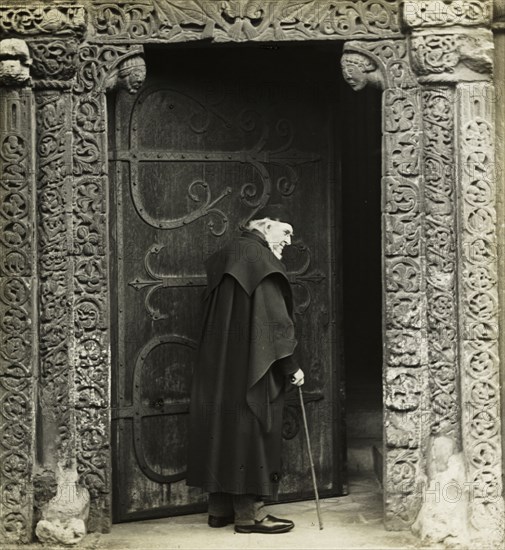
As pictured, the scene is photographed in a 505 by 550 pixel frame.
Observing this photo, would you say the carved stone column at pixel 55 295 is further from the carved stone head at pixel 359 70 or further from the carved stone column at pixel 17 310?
the carved stone head at pixel 359 70

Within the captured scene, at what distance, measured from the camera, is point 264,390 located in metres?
6.86

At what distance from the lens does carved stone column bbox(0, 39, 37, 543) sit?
6.66m

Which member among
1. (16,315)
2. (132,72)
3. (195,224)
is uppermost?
(132,72)

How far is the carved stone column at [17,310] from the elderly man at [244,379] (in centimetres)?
95

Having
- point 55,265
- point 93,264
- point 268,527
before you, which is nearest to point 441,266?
point 268,527

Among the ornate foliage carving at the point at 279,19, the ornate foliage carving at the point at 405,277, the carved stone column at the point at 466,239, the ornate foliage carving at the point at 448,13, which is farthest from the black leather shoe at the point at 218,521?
the ornate foliage carving at the point at 448,13

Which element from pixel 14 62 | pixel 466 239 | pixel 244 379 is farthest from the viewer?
pixel 244 379

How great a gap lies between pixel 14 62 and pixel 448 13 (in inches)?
91.9

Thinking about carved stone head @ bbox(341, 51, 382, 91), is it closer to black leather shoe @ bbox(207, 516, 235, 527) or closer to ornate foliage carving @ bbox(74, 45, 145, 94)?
ornate foliage carving @ bbox(74, 45, 145, 94)

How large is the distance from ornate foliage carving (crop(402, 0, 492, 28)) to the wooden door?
0.99m

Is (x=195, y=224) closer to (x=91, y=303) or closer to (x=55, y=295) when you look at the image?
(x=91, y=303)

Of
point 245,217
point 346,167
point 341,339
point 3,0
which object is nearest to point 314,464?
point 341,339

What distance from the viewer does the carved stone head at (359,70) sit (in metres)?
6.75

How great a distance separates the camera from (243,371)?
6.91 meters
